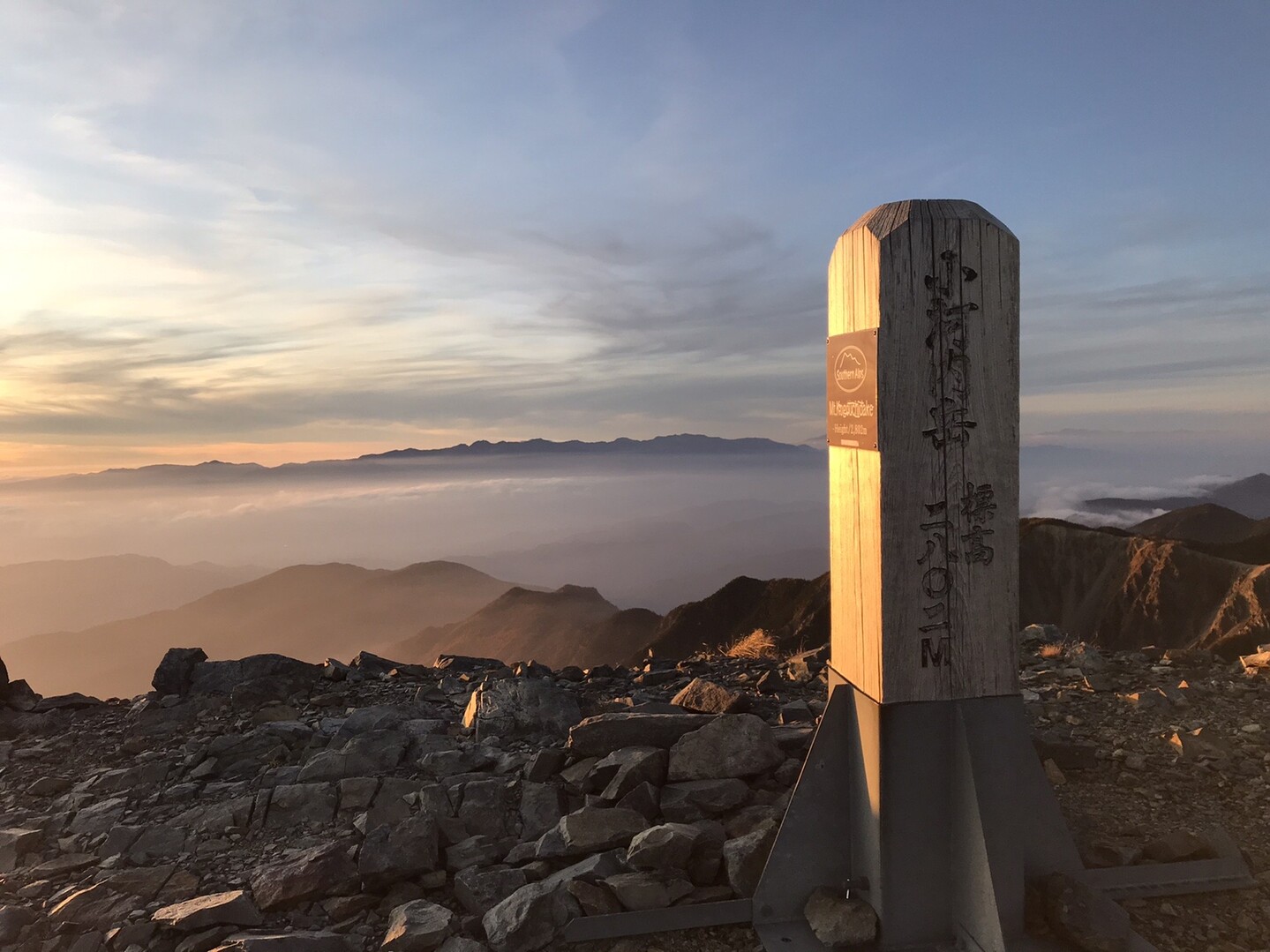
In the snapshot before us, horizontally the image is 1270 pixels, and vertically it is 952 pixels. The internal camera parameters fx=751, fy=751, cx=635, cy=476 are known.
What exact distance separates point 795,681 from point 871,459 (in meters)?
6.17

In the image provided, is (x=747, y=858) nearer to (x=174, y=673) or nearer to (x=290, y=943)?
(x=290, y=943)

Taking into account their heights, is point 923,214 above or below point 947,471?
above

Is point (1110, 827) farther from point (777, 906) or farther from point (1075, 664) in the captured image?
point (1075, 664)

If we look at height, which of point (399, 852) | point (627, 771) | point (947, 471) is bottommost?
point (399, 852)

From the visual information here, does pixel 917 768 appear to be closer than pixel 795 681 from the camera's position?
Yes

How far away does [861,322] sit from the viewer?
4.52m

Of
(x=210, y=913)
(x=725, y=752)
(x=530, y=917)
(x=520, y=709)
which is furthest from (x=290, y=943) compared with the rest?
(x=520, y=709)

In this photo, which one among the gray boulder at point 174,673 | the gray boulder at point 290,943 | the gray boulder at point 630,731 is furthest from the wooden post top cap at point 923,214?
the gray boulder at point 174,673

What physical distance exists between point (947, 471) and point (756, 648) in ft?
35.1

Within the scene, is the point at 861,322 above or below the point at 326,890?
above

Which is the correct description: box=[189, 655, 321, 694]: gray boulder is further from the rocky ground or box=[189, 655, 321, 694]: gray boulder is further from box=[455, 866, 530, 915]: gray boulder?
box=[455, 866, 530, 915]: gray boulder

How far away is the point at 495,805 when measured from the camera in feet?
20.9

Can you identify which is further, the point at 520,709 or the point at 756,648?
the point at 756,648

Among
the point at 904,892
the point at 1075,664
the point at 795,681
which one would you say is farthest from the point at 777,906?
the point at 1075,664
